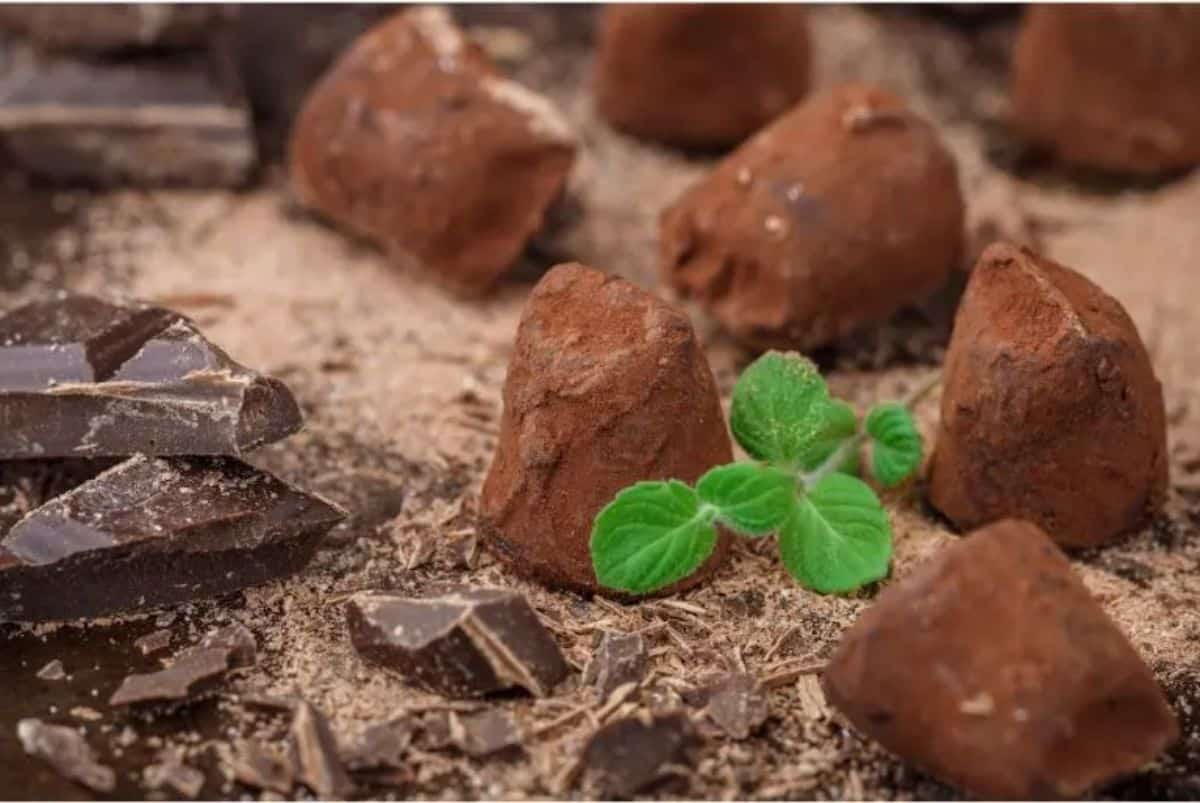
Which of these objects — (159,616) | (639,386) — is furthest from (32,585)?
(639,386)

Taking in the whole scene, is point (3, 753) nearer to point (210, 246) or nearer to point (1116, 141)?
point (210, 246)

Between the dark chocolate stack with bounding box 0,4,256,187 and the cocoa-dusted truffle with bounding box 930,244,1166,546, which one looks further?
the dark chocolate stack with bounding box 0,4,256,187

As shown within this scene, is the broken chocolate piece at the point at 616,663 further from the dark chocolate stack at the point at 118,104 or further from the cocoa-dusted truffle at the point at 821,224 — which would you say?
the dark chocolate stack at the point at 118,104

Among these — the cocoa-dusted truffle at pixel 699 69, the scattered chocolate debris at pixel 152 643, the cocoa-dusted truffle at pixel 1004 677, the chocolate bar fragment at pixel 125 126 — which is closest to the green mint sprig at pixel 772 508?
the cocoa-dusted truffle at pixel 1004 677

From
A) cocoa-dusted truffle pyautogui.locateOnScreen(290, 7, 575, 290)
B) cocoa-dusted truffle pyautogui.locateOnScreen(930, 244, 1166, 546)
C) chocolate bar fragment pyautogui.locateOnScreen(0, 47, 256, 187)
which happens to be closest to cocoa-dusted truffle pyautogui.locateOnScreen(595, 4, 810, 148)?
cocoa-dusted truffle pyautogui.locateOnScreen(290, 7, 575, 290)

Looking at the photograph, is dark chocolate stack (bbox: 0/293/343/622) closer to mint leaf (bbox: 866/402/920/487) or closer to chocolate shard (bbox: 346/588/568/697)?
chocolate shard (bbox: 346/588/568/697)
